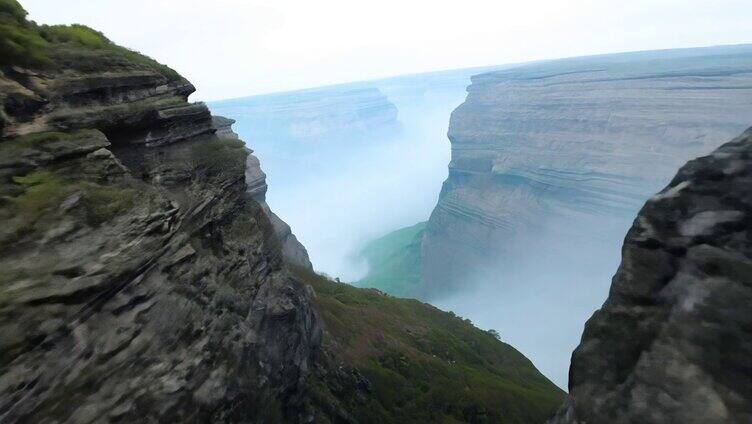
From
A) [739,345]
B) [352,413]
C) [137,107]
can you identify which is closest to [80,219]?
[137,107]

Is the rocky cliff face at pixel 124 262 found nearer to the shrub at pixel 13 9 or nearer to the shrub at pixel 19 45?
the shrub at pixel 19 45

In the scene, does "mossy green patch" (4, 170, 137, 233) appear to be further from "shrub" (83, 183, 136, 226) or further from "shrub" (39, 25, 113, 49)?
"shrub" (39, 25, 113, 49)

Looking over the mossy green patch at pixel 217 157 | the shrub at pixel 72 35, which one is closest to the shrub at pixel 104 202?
the mossy green patch at pixel 217 157

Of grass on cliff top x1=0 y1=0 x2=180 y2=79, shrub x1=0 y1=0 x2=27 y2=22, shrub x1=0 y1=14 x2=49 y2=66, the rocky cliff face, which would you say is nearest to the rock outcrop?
the rocky cliff face

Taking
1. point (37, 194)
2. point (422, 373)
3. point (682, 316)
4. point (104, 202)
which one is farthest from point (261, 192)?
point (682, 316)

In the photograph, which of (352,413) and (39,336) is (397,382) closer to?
(352,413)

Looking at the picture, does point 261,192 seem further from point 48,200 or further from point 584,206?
point 584,206
